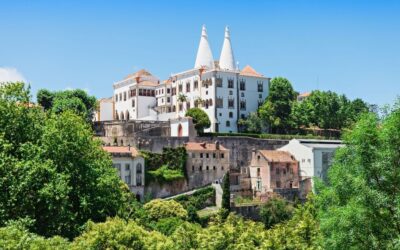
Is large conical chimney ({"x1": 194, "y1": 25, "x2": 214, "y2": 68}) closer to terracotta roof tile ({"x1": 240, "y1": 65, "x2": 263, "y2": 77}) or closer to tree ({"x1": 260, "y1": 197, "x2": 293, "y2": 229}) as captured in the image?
terracotta roof tile ({"x1": 240, "y1": 65, "x2": 263, "y2": 77})

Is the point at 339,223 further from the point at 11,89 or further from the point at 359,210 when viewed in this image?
the point at 11,89

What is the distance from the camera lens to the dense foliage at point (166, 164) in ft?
217

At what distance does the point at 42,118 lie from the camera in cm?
3972

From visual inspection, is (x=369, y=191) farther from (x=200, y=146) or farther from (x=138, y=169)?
(x=200, y=146)

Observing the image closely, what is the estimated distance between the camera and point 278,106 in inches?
3435

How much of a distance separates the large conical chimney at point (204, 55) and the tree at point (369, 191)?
6846 cm

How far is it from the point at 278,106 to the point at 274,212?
86.8ft

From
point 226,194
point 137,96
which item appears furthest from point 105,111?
point 226,194

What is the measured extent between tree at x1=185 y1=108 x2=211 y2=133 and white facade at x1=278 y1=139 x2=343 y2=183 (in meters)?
12.0

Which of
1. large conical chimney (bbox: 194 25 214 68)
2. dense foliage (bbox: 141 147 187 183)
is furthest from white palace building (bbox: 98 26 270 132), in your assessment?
dense foliage (bbox: 141 147 187 183)

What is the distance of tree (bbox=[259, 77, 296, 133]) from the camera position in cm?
8638

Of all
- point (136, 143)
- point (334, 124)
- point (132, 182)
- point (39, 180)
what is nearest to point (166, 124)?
point (136, 143)

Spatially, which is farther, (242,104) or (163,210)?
(242,104)

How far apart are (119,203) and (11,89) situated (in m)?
9.65
